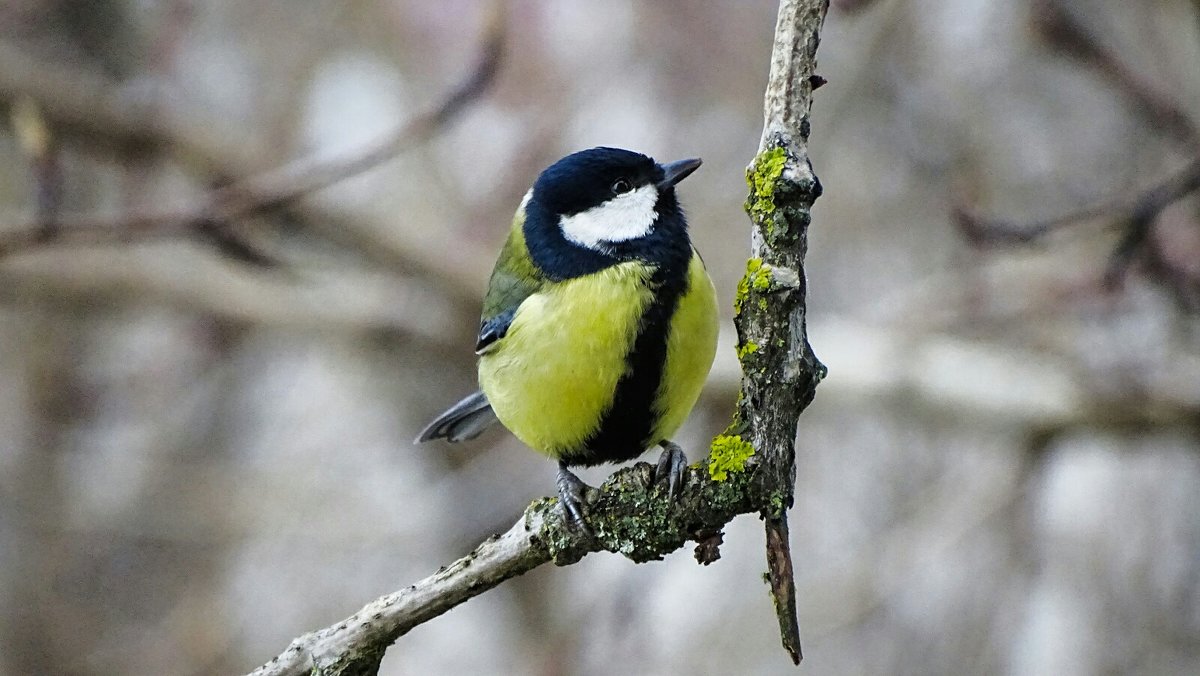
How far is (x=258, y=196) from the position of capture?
311cm

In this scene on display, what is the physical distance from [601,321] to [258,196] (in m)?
1.39

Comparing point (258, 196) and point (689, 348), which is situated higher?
point (258, 196)

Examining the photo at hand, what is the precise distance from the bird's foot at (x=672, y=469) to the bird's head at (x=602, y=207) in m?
0.46

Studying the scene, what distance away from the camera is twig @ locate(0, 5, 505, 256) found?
3033 millimetres

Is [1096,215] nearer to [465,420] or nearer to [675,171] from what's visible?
[675,171]

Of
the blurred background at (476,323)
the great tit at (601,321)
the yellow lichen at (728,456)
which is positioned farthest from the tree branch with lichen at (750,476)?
the blurred background at (476,323)

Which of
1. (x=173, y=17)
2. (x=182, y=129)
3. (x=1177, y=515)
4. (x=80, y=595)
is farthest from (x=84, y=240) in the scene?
(x=1177, y=515)

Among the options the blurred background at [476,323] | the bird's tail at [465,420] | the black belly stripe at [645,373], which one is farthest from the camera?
the blurred background at [476,323]

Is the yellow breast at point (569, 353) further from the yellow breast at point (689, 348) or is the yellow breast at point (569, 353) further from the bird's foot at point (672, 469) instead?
the bird's foot at point (672, 469)

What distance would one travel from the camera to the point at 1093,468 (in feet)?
13.5

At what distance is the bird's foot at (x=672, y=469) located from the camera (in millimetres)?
1731

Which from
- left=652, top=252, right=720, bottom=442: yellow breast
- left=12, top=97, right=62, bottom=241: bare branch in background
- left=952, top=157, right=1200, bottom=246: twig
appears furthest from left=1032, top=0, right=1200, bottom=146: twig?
left=12, top=97, right=62, bottom=241: bare branch in background

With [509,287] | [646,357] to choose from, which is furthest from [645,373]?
[509,287]

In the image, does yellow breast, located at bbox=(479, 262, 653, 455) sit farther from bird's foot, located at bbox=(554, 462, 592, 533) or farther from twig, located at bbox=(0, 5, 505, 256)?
twig, located at bbox=(0, 5, 505, 256)
